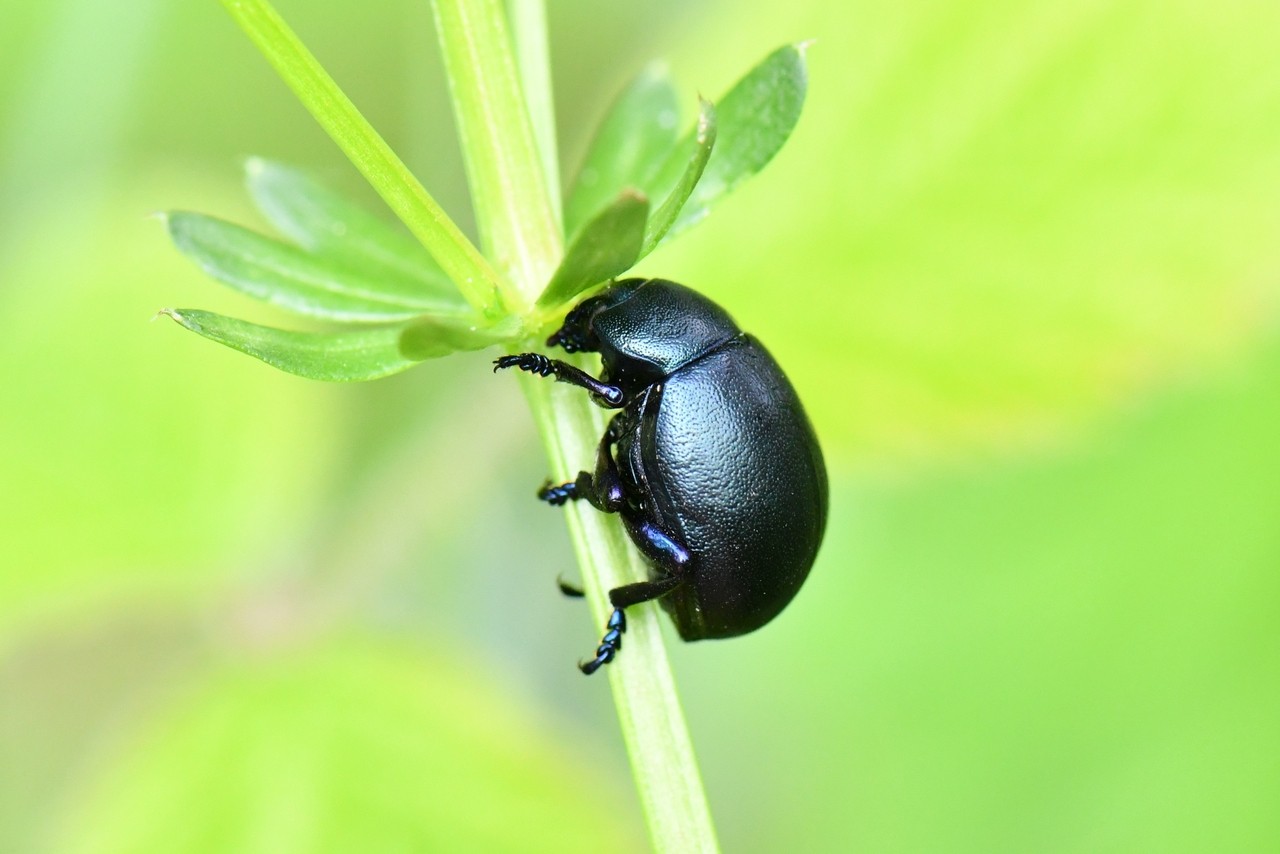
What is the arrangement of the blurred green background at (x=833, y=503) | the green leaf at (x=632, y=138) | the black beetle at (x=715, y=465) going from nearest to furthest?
the green leaf at (x=632, y=138) → the black beetle at (x=715, y=465) → the blurred green background at (x=833, y=503)

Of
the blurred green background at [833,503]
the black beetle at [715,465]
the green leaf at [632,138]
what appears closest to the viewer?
the green leaf at [632,138]

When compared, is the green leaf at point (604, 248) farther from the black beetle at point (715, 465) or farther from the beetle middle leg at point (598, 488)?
the black beetle at point (715, 465)

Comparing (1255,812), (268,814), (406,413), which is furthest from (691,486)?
(406,413)

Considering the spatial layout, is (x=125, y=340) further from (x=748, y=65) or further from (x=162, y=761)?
(x=748, y=65)

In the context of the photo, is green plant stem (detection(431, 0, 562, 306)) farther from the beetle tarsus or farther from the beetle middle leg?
the beetle tarsus

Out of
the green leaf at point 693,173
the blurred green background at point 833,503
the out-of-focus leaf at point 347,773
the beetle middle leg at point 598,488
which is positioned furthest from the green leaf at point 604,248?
the out-of-focus leaf at point 347,773

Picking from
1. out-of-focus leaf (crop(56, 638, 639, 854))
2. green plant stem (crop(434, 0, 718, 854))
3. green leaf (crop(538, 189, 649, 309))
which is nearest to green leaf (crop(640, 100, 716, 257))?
green leaf (crop(538, 189, 649, 309))

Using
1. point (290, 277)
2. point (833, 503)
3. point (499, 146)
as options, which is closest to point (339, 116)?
point (499, 146)
